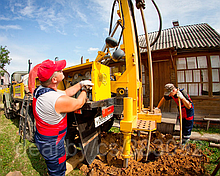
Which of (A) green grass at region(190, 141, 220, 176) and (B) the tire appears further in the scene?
(B) the tire

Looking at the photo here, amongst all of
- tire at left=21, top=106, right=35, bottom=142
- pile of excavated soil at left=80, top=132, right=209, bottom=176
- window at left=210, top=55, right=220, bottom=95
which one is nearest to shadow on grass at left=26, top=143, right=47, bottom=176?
tire at left=21, top=106, right=35, bottom=142

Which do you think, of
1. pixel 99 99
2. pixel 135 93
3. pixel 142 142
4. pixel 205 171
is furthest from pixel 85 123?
pixel 205 171

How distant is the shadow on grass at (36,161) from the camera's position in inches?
107

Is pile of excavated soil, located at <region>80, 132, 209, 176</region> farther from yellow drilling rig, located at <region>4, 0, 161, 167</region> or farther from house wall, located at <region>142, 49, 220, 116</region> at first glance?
house wall, located at <region>142, 49, 220, 116</region>

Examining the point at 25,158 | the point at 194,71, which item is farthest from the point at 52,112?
the point at 194,71

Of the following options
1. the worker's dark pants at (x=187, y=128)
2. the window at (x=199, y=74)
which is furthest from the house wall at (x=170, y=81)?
the worker's dark pants at (x=187, y=128)

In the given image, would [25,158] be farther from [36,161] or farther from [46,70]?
[46,70]

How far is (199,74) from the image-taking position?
20.0 ft

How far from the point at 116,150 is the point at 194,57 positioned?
576 cm

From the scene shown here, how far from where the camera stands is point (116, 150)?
313cm

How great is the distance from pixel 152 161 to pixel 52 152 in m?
2.51

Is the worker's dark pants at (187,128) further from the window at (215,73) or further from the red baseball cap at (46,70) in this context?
the window at (215,73)

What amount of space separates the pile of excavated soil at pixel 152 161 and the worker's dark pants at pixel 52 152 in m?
1.15

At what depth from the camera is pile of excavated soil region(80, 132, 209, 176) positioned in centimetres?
248
